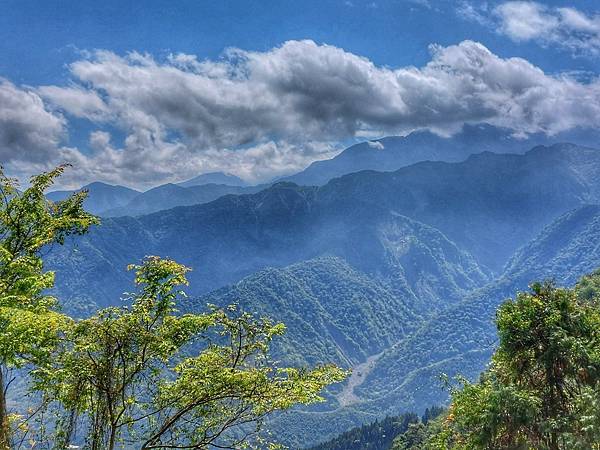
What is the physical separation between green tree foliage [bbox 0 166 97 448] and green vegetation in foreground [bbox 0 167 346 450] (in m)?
0.05

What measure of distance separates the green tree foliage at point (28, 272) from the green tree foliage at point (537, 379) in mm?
16210

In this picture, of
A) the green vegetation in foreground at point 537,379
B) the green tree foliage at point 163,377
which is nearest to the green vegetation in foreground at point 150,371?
the green tree foliage at point 163,377

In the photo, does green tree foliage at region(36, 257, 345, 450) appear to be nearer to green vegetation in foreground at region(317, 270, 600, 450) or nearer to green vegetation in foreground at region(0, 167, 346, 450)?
green vegetation in foreground at region(0, 167, 346, 450)

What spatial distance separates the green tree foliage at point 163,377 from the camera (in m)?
11.2

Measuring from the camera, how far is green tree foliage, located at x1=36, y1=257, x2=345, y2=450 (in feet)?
36.9

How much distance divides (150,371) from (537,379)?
1668cm

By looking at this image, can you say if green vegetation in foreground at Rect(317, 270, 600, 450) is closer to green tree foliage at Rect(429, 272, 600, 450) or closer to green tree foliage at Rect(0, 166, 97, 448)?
green tree foliage at Rect(429, 272, 600, 450)

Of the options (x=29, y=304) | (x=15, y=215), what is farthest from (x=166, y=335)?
(x=15, y=215)

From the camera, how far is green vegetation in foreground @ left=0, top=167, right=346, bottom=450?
11188mm

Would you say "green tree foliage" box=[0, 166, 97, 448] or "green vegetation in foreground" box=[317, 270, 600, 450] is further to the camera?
"green vegetation in foreground" box=[317, 270, 600, 450]

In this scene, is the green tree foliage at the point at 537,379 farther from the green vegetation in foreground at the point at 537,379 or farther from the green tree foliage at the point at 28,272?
the green tree foliage at the point at 28,272

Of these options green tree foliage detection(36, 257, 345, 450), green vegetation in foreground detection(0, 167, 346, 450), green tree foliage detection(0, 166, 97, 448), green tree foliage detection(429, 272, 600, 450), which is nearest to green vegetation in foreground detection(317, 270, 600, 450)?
green tree foliage detection(429, 272, 600, 450)

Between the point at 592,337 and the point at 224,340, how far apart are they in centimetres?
1580


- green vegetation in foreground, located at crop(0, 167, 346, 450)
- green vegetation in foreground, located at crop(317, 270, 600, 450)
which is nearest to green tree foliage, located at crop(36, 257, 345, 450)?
green vegetation in foreground, located at crop(0, 167, 346, 450)
